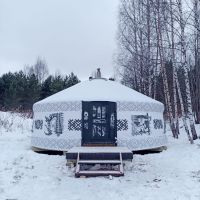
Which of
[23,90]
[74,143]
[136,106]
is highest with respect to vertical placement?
[23,90]

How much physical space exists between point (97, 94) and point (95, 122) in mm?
874

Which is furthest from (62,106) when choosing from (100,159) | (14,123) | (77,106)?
(14,123)

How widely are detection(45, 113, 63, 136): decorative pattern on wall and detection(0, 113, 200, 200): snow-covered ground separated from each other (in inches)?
42.8

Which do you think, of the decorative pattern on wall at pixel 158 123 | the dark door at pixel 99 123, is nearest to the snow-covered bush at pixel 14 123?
the dark door at pixel 99 123

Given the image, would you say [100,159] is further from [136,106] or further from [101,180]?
[136,106]

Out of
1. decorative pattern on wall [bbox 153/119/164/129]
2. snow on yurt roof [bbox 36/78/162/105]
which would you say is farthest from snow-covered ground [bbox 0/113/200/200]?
snow on yurt roof [bbox 36/78/162/105]

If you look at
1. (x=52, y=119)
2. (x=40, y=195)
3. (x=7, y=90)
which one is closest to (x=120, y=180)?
(x=40, y=195)

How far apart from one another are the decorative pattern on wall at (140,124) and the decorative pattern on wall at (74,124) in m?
1.56

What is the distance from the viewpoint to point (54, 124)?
34.4ft

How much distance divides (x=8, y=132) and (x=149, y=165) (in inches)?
294

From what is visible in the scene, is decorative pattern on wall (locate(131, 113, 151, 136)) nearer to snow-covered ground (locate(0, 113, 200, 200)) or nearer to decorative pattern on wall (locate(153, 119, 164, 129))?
decorative pattern on wall (locate(153, 119, 164, 129))

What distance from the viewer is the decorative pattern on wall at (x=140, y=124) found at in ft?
34.3

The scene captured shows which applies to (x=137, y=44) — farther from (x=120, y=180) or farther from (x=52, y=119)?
(x=120, y=180)

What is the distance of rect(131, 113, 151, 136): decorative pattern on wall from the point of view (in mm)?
10445
